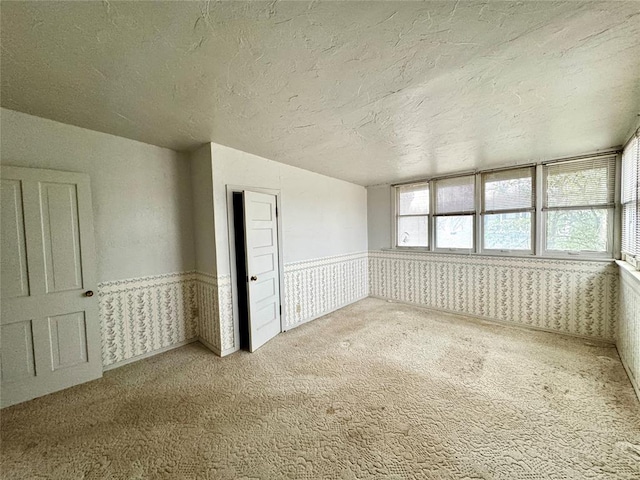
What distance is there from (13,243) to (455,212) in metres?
5.31

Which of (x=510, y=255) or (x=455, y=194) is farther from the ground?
(x=455, y=194)

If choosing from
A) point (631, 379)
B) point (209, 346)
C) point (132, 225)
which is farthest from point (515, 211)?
point (132, 225)

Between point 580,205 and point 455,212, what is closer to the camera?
point 580,205

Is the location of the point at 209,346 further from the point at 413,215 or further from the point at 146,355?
the point at 413,215

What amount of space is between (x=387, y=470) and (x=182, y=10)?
2637 mm

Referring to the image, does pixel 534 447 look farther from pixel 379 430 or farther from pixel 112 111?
pixel 112 111

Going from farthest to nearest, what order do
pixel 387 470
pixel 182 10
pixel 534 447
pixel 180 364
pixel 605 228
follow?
pixel 605 228 < pixel 180 364 < pixel 534 447 < pixel 387 470 < pixel 182 10

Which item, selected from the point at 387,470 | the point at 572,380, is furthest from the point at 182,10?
the point at 572,380

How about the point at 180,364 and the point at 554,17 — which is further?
the point at 180,364

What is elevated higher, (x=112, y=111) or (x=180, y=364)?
(x=112, y=111)

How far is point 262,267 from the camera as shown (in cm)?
313

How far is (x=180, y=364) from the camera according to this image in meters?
2.70

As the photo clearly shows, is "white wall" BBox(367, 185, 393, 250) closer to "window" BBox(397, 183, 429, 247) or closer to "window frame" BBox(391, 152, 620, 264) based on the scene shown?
"window" BBox(397, 183, 429, 247)

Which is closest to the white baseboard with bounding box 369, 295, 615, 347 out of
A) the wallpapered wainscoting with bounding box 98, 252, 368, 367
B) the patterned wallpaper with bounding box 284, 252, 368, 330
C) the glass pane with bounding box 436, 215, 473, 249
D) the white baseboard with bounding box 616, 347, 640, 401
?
the white baseboard with bounding box 616, 347, 640, 401
